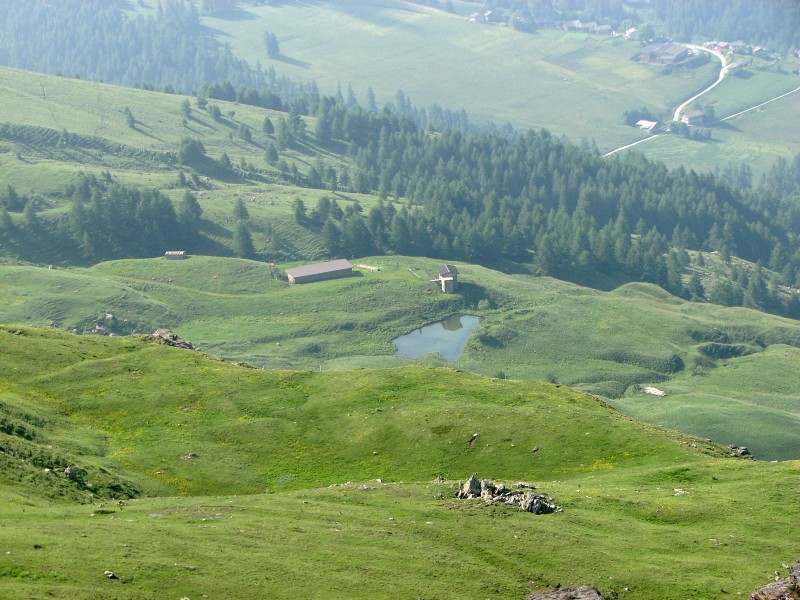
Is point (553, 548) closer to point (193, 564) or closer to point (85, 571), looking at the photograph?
point (193, 564)

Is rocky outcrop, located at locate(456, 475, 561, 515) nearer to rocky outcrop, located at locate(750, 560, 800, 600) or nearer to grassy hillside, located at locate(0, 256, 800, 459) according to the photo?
rocky outcrop, located at locate(750, 560, 800, 600)

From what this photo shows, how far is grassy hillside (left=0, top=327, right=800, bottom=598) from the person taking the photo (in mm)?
50688

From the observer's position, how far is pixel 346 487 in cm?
6756

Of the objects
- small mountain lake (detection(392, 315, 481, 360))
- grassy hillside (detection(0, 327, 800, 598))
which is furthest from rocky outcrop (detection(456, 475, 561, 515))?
small mountain lake (detection(392, 315, 481, 360))

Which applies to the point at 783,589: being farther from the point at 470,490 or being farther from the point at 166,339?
the point at 166,339

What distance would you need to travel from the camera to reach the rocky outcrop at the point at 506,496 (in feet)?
208

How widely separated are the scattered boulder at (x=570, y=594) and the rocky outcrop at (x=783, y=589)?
326 inches

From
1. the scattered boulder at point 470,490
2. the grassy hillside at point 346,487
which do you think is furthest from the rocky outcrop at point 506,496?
the grassy hillside at point 346,487

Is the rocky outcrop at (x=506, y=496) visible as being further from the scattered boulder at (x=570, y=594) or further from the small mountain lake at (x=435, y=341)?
the small mountain lake at (x=435, y=341)

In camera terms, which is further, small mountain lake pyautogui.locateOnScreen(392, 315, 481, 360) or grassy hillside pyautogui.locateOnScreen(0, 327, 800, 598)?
small mountain lake pyautogui.locateOnScreen(392, 315, 481, 360)

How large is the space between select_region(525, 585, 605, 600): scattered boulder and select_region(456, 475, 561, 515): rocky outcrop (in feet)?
31.6

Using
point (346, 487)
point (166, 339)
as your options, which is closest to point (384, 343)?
point (166, 339)

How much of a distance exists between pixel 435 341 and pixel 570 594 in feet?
458

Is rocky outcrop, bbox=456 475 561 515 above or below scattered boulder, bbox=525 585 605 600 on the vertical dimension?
below
